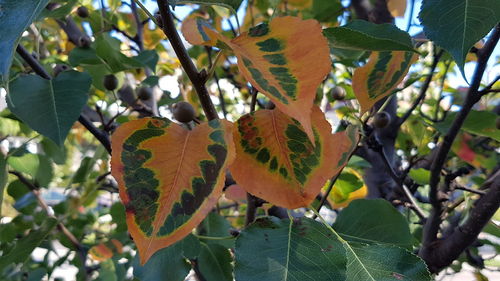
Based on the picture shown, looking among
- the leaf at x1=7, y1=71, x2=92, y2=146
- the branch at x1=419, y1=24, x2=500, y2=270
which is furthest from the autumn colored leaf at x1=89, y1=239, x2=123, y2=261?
the branch at x1=419, y1=24, x2=500, y2=270

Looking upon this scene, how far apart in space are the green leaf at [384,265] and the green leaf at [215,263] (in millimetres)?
323

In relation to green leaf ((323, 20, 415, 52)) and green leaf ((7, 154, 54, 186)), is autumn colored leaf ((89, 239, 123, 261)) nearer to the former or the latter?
green leaf ((7, 154, 54, 186))

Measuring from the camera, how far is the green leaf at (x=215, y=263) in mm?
731

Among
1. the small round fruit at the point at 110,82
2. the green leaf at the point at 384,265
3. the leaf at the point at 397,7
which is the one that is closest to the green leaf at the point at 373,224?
the green leaf at the point at 384,265

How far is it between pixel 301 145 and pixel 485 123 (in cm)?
48

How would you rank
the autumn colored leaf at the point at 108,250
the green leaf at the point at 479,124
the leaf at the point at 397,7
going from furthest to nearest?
the leaf at the point at 397,7
the autumn colored leaf at the point at 108,250
the green leaf at the point at 479,124

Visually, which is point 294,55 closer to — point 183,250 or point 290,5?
point 183,250

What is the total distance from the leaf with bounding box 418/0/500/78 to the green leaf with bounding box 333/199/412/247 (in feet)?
0.87

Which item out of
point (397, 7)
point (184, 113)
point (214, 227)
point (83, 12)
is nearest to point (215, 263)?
point (214, 227)

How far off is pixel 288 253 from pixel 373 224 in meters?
0.23

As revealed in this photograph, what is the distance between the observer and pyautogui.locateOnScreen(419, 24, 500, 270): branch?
1.92 feet

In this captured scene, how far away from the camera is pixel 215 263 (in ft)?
2.43

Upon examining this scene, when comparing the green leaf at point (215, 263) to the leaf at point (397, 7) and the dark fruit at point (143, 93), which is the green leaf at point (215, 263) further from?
the leaf at point (397, 7)

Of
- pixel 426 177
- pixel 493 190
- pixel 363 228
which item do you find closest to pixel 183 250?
pixel 363 228
